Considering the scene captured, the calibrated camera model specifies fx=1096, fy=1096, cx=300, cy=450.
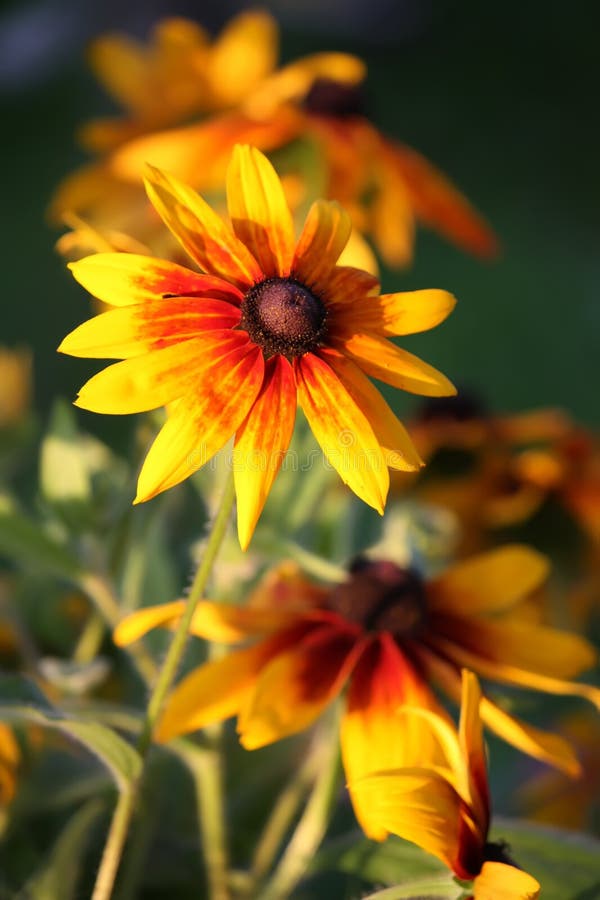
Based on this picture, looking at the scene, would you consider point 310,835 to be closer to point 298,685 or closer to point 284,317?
point 298,685

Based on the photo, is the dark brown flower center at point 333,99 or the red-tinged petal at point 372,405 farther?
the dark brown flower center at point 333,99

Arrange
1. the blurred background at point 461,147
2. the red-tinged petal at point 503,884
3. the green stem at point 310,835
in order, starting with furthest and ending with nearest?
the blurred background at point 461,147
the green stem at point 310,835
the red-tinged petal at point 503,884

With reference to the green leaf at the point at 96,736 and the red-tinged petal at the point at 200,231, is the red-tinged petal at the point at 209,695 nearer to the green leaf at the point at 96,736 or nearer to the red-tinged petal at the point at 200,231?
the green leaf at the point at 96,736

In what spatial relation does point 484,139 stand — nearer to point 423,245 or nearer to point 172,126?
point 423,245

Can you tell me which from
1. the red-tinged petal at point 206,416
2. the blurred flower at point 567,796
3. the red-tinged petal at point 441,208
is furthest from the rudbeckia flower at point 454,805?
the red-tinged petal at point 441,208

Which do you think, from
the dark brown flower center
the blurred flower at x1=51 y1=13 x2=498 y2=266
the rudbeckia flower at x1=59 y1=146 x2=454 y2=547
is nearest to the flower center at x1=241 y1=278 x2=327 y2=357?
the rudbeckia flower at x1=59 y1=146 x2=454 y2=547
